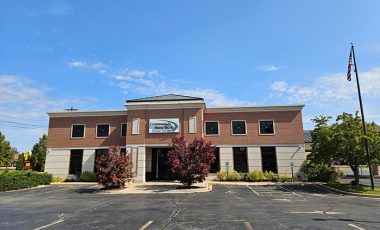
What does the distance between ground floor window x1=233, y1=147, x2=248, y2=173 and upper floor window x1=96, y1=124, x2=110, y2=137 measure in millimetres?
14001

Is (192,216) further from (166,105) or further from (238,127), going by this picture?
(238,127)

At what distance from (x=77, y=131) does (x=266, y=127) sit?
20.8 metres

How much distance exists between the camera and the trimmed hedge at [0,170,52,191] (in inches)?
910

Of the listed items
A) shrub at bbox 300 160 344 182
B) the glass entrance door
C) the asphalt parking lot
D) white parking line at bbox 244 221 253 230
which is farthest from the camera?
the glass entrance door

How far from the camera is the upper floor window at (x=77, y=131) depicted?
31.3m

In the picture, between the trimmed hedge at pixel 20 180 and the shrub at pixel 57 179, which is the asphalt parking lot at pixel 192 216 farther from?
the shrub at pixel 57 179

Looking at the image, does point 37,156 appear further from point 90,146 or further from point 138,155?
point 138,155

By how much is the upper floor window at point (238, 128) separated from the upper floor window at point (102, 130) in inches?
540

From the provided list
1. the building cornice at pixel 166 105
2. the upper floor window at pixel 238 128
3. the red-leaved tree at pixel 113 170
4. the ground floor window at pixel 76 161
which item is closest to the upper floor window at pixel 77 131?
the ground floor window at pixel 76 161

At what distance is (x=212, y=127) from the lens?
99.4ft

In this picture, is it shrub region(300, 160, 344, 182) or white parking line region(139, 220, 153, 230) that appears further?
shrub region(300, 160, 344, 182)

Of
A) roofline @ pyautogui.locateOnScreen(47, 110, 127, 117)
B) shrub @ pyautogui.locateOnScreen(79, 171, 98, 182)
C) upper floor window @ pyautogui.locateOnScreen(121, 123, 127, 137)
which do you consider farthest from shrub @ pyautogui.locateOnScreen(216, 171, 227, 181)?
shrub @ pyautogui.locateOnScreen(79, 171, 98, 182)

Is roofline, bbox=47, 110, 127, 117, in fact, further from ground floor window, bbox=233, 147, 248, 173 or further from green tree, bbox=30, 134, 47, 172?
green tree, bbox=30, 134, 47, 172

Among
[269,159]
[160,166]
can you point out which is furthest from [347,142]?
[160,166]
